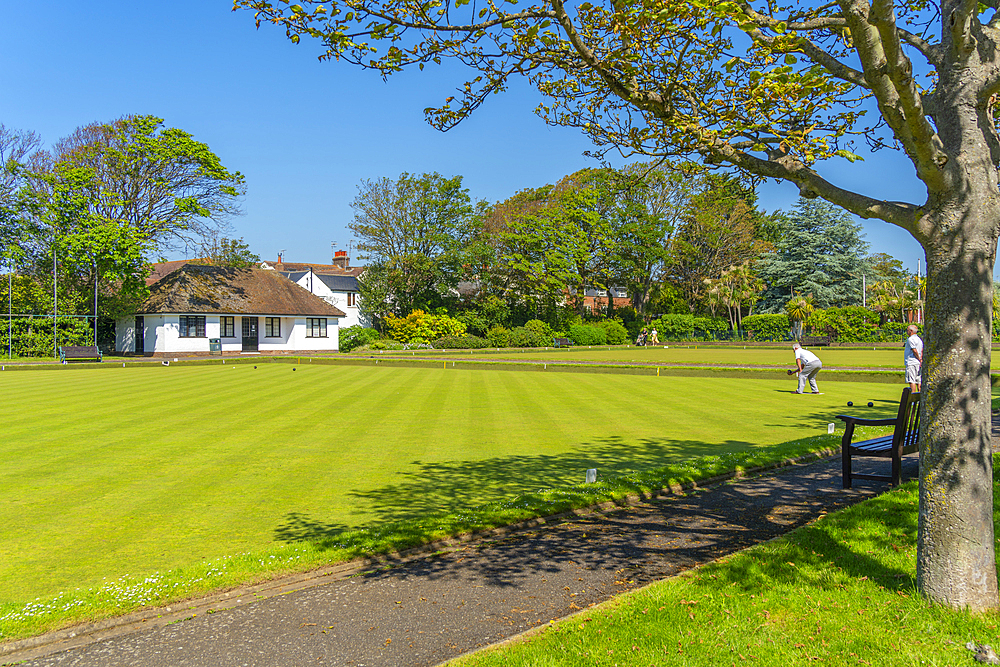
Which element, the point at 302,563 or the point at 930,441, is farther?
the point at 302,563

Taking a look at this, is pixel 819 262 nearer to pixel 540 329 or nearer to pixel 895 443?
pixel 540 329

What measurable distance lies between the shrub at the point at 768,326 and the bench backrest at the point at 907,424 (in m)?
53.7

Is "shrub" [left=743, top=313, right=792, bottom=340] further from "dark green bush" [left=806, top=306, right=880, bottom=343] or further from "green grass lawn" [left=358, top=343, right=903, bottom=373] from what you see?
"green grass lawn" [left=358, top=343, right=903, bottom=373]

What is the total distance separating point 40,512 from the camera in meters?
6.67

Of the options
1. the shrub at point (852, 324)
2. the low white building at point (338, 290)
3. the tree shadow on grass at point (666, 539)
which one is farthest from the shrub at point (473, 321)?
the tree shadow on grass at point (666, 539)

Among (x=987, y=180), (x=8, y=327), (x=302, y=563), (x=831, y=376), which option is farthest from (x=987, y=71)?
Answer: (x=8, y=327)

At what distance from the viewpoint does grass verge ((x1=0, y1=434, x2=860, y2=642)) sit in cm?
422

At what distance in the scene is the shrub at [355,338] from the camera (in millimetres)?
51900

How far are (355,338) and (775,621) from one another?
5014cm

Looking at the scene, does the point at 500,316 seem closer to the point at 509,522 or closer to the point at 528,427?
the point at 528,427

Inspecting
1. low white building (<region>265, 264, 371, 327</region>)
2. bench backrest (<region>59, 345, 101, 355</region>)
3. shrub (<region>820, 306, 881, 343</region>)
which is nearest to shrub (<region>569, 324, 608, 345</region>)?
shrub (<region>820, 306, 881, 343</region>)

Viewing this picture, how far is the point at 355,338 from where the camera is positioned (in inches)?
2047

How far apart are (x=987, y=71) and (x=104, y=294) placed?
5118 cm

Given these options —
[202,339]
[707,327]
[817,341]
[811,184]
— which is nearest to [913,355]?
[811,184]
